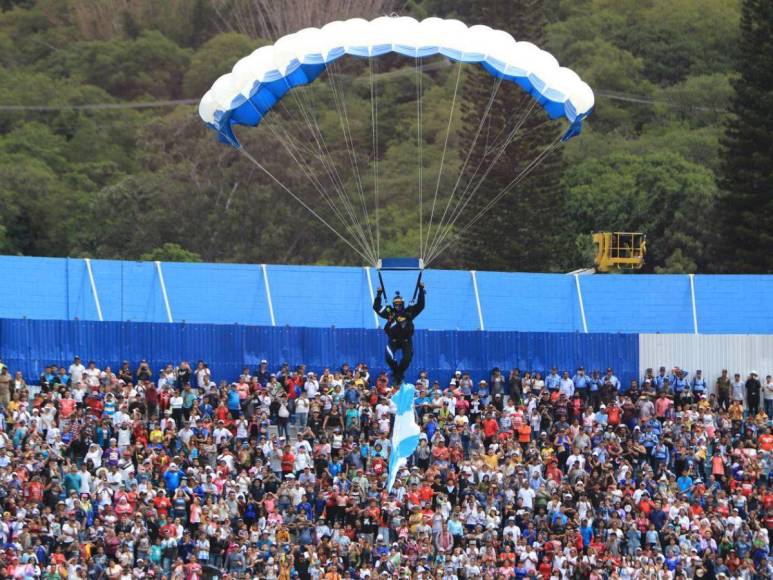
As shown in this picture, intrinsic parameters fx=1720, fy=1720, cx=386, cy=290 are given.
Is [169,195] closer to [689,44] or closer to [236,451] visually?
[689,44]

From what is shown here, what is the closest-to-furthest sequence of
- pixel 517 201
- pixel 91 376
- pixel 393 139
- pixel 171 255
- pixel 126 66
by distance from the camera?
pixel 91 376 → pixel 517 201 → pixel 171 255 → pixel 393 139 → pixel 126 66

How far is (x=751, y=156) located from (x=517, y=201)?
7.11 meters

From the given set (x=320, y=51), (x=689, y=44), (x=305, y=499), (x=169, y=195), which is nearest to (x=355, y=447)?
(x=305, y=499)

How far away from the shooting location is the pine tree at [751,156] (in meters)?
50.9

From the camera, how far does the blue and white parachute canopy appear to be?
80.5 feet

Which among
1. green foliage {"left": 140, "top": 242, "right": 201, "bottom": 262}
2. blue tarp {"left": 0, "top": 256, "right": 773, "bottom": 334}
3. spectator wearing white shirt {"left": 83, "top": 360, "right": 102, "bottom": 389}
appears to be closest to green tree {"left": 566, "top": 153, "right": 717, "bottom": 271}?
green foliage {"left": 140, "top": 242, "right": 201, "bottom": 262}

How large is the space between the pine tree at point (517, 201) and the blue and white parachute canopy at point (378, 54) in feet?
85.6

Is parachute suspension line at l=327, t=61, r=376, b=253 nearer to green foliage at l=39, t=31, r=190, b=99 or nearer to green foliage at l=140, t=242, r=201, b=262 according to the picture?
green foliage at l=140, t=242, r=201, b=262

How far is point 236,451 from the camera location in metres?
28.7

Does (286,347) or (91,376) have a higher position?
(286,347)

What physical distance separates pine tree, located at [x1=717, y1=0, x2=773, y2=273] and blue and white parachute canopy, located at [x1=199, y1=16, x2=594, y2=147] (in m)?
26.5

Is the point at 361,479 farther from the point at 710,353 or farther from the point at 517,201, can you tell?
the point at 517,201

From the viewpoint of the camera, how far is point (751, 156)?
51.3 meters

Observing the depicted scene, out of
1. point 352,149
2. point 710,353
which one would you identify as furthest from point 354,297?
point 352,149
